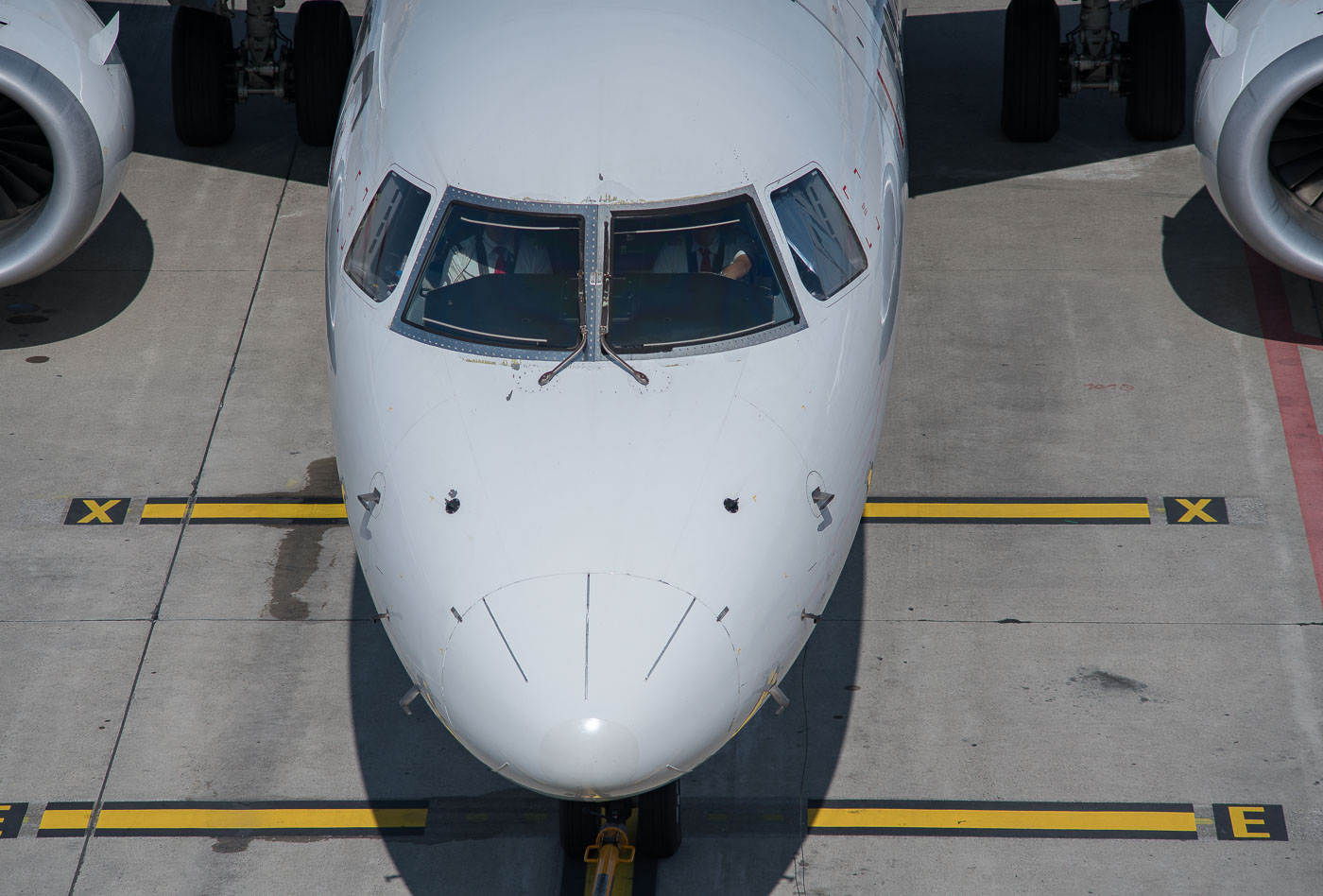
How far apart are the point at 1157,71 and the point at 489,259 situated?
8.04 metres

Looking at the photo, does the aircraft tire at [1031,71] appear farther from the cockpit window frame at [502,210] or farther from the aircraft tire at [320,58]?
the cockpit window frame at [502,210]

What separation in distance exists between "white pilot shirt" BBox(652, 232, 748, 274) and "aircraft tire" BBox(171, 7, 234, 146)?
7570mm

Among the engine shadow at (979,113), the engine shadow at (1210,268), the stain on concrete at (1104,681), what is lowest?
the engine shadow at (1210,268)

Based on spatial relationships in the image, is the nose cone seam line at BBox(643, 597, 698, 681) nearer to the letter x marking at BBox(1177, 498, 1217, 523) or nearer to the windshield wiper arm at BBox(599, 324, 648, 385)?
the windshield wiper arm at BBox(599, 324, 648, 385)

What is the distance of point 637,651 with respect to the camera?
16.8 ft

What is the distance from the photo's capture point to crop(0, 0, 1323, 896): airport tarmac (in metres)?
7.20

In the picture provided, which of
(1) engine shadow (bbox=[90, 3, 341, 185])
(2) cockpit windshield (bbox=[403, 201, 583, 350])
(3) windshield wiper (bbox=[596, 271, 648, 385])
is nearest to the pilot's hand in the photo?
(3) windshield wiper (bbox=[596, 271, 648, 385])

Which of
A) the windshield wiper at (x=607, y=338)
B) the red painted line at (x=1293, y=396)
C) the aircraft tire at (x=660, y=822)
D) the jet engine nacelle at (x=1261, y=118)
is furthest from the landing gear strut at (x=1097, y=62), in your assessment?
the aircraft tire at (x=660, y=822)

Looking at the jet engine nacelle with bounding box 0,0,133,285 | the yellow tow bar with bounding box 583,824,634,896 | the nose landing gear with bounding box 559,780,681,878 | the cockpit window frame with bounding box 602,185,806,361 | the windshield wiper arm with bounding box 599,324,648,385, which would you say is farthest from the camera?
the jet engine nacelle with bounding box 0,0,133,285

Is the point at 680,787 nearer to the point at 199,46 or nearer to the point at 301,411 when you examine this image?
the point at 301,411

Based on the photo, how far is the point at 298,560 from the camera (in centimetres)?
907

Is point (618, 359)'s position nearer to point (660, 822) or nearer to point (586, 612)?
point (586, 612)

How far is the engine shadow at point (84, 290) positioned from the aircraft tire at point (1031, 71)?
7.16 m

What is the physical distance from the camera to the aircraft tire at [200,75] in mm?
12555
